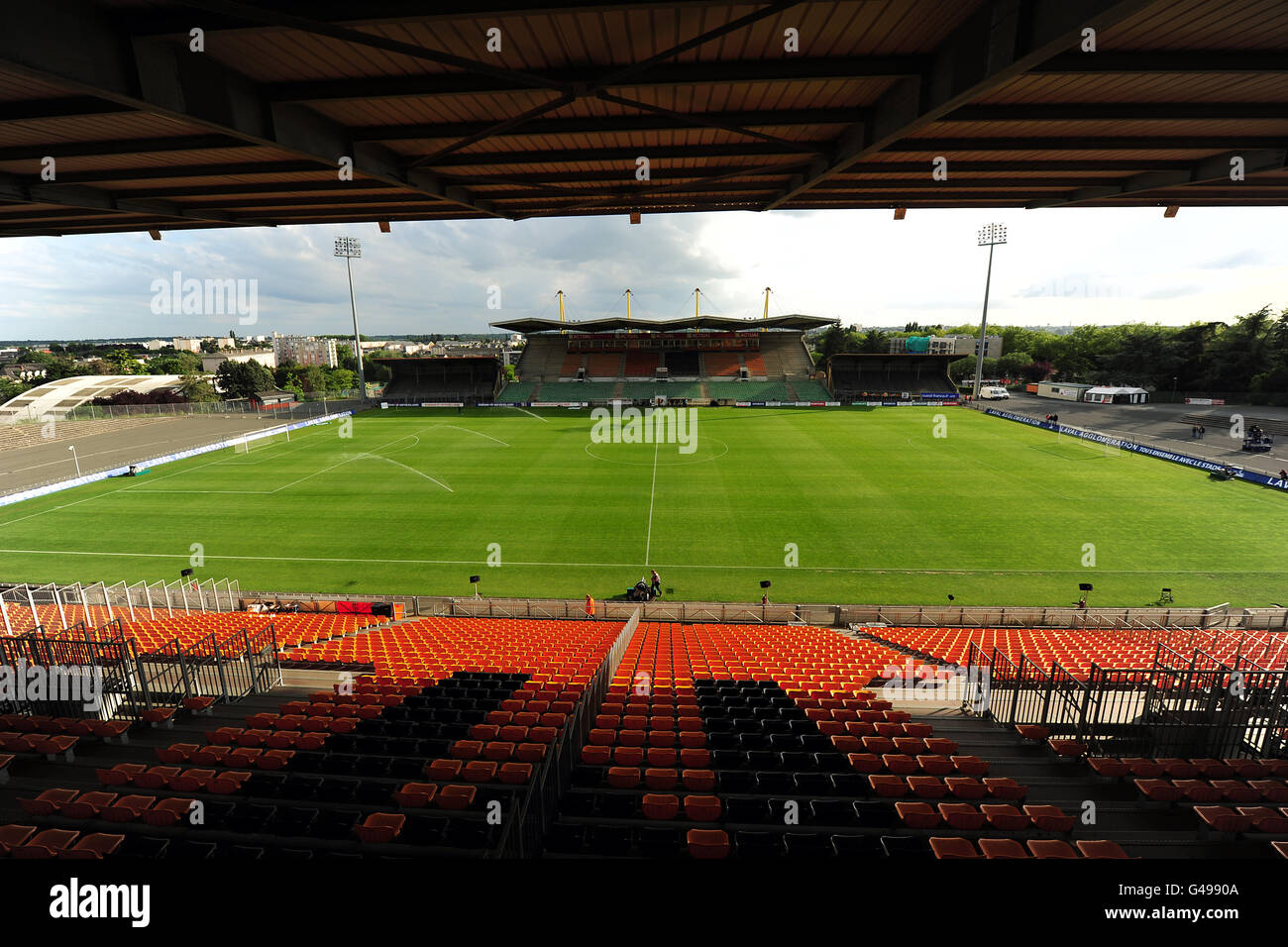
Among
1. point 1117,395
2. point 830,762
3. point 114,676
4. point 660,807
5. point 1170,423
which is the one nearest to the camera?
point 660,807

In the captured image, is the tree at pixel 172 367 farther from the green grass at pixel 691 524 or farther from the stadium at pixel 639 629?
the stadium at pixel 639 629

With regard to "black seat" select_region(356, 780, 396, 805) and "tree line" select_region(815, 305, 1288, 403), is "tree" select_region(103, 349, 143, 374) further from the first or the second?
"tree line" select_region(815, 305, 1288, 403)

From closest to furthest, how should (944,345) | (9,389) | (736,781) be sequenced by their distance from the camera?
1. (736,781)
2. (9,389)
3. (944,345)

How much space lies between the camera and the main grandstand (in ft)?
231

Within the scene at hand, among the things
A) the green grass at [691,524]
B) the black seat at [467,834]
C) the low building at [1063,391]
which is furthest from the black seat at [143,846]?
the low building at [1063,391]

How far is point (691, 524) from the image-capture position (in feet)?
87.8

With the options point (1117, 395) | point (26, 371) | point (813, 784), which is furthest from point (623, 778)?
point (26, 371)

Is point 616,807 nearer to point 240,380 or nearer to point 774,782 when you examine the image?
point 774,782

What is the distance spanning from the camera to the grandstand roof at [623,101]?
208 inches

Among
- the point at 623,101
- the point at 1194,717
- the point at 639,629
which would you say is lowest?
the point at 639,629

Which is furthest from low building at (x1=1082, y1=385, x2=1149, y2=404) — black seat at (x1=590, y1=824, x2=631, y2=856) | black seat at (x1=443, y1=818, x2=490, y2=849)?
black seat at (x1=443, y1=818, x2=490, y2=849)

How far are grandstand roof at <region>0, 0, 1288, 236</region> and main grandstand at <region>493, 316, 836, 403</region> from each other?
58069 millimetres

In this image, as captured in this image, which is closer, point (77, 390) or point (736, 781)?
point (736, 781)

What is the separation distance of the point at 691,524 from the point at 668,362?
187ft
